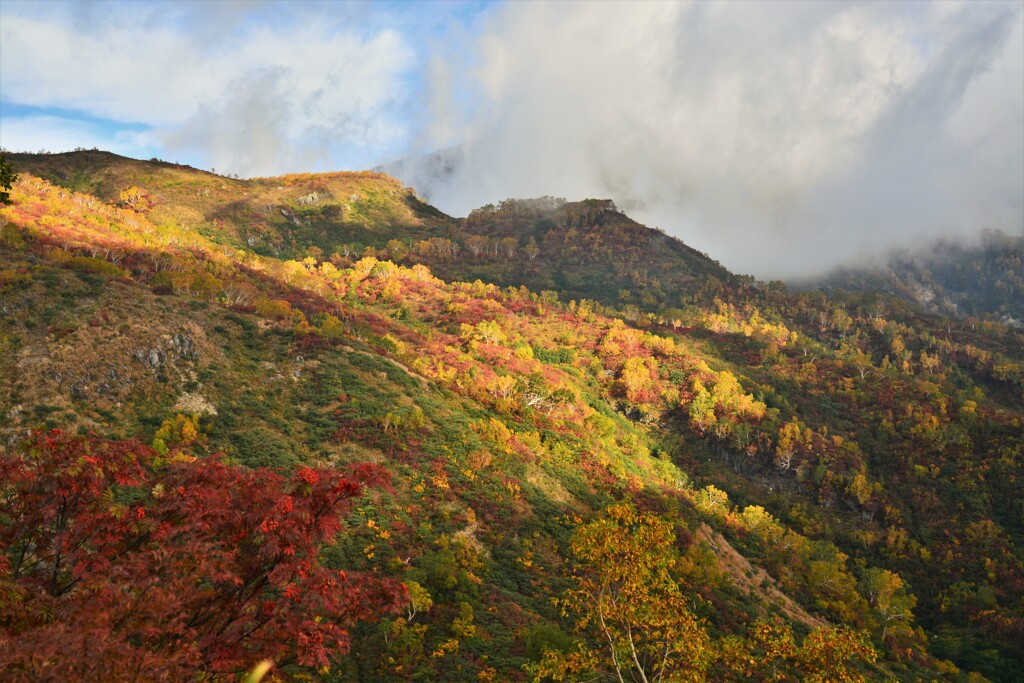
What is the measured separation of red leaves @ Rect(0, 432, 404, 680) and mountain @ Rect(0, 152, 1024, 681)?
57mm

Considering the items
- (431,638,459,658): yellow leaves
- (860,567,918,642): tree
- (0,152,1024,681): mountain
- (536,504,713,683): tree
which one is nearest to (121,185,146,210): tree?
(0,152,1024,681): mountain

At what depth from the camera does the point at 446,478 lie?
123 feet

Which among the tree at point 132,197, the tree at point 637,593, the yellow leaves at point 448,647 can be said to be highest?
the tree at point 132,197

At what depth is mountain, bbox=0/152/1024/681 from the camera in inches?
310

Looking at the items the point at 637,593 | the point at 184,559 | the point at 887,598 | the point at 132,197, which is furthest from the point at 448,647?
the point at 132,197

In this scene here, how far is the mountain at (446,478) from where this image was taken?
7863 mm

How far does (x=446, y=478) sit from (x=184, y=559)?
3072 centimetres

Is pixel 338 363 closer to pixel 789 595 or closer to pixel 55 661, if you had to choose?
pixel 55 661

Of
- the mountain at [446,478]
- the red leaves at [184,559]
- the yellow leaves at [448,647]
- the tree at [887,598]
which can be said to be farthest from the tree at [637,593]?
the tree at [887,598]

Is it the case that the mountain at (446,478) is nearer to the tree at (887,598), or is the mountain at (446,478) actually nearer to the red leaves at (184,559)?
the red leaves at (184,559)

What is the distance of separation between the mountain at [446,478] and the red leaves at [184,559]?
0.06 meters

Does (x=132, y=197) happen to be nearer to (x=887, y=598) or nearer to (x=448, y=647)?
(x=448, y=647)

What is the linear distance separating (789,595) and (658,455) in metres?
29.1

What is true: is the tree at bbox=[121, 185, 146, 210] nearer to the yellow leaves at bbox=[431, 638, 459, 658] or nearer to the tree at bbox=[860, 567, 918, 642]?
the yellow leaves at bbox=[431, 638, 459, 658]
